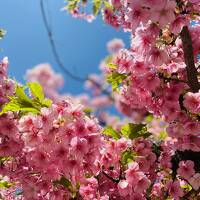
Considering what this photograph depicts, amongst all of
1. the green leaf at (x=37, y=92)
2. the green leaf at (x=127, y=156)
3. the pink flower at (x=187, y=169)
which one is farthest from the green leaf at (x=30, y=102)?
the pink flower at (x=187, y=169)

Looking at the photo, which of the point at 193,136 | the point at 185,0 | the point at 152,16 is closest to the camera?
the point at 152,16

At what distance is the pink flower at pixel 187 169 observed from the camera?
4.70 m

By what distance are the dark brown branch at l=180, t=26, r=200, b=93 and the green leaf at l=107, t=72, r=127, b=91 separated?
72 cm

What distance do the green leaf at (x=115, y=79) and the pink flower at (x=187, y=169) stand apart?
1197 millimetres

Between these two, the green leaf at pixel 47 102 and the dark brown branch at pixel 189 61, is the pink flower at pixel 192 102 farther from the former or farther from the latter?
the green leaf at pixel 47 102

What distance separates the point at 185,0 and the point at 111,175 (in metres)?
1.91

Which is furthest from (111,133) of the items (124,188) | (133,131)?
(124,188)

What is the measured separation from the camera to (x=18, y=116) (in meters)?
4.60

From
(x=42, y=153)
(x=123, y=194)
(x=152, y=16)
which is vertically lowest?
(x=123, y=194)

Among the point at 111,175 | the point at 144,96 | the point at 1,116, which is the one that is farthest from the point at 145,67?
the point at 1,116

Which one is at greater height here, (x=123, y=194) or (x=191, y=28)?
(x=191, y=28)

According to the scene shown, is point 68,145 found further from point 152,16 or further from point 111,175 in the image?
point 152,16

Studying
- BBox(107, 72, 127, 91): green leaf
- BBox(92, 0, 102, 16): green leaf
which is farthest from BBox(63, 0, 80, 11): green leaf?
BBox(107, 72, 127, 91): green leaf

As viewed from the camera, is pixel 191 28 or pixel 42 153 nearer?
pixel 42 153
